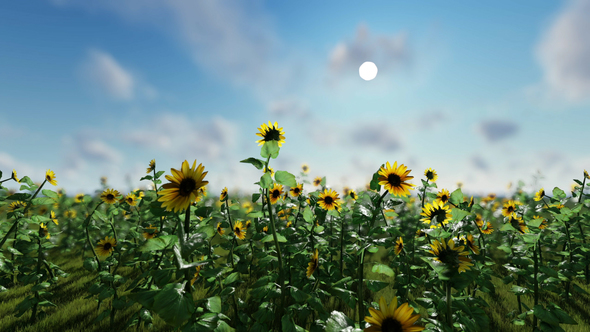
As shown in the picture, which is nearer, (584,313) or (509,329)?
(509,329)

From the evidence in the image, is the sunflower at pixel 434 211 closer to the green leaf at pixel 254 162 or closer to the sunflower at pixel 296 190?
the sunflower at pixel 296 190

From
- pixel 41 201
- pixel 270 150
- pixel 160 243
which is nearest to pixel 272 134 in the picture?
pixel 270 150

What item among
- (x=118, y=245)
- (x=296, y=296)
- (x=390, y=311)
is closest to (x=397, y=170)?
(x=390, y=311)

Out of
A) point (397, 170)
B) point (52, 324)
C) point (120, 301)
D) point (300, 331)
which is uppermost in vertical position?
point (397, 170)

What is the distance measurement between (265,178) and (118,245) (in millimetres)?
2500

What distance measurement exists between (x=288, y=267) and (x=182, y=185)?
5.34 ft

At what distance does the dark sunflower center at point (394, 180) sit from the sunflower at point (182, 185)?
4.77 ft

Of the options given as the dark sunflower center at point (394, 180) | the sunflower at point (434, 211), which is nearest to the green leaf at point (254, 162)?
the dark sunflower center at point (394, 180)

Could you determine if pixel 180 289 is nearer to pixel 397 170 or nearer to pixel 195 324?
pixel 195 324

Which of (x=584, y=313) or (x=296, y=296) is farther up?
(x=584, y=313)

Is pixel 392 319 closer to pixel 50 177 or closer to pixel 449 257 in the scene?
pixel 449 257

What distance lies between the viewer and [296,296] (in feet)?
5.70

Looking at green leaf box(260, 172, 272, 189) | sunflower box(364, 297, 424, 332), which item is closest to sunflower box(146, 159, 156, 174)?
green leaf box(260, 172, 272, 189)

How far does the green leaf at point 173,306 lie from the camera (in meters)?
0.98
